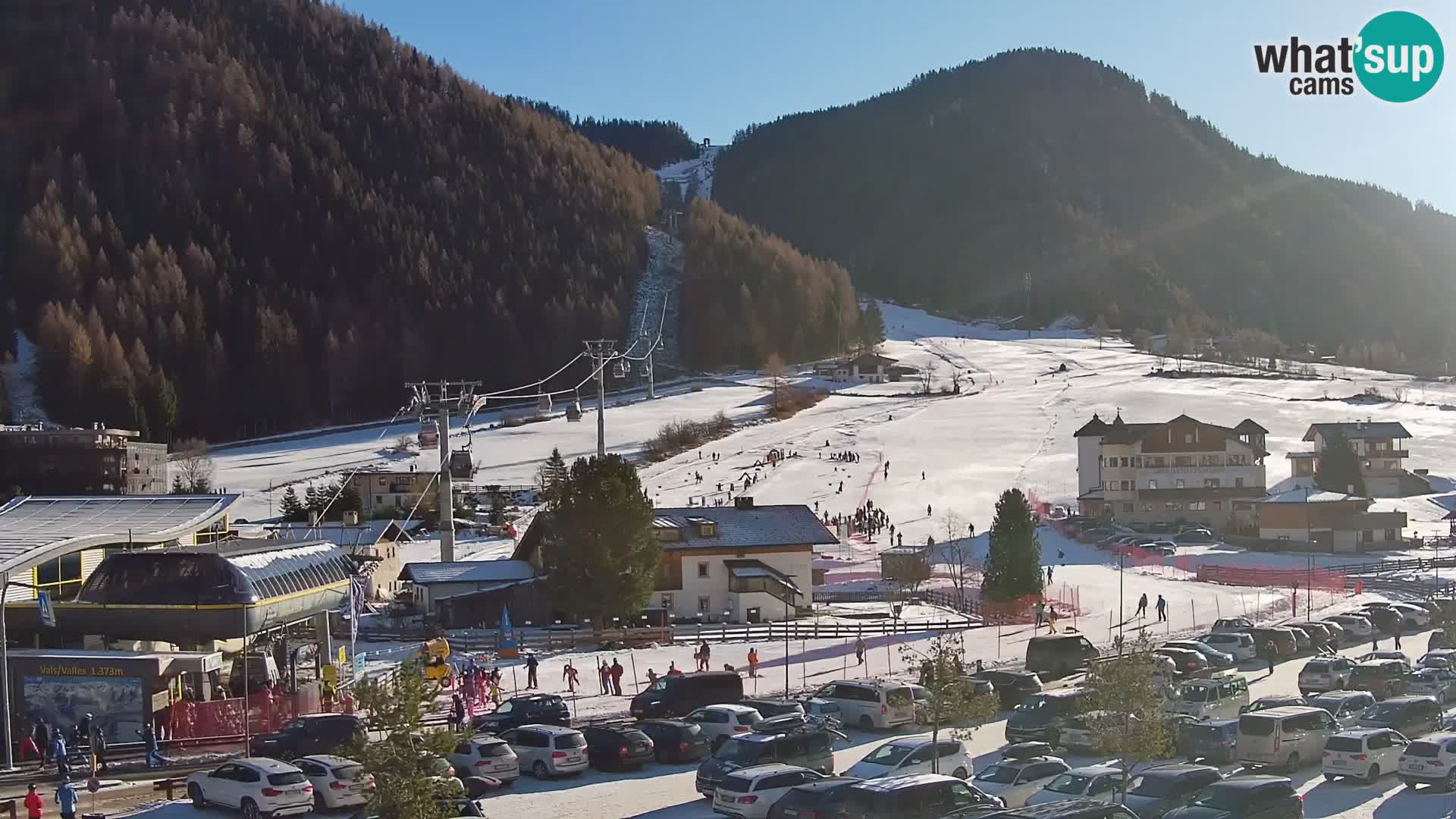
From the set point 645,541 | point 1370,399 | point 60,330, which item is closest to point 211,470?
point 60,330

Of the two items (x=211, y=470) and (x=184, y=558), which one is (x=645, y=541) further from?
(x=211, y=470)

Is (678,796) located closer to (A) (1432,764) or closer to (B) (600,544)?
(A) (1432,764)

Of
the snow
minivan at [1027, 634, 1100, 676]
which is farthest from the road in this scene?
the snow

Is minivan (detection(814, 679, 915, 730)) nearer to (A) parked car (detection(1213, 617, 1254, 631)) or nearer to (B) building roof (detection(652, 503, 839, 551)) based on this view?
(A) parked car (detection(1213, 617, 1254, 631))

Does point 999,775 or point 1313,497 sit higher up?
point 1313,497

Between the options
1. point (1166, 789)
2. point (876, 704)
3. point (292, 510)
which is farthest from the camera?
point (292, 510)

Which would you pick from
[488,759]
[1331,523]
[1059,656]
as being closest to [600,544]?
[1059,656]
